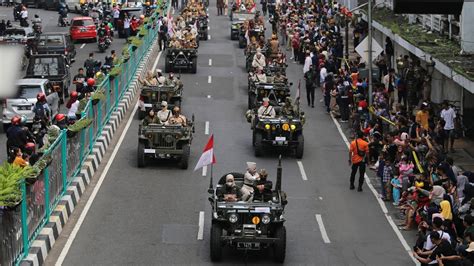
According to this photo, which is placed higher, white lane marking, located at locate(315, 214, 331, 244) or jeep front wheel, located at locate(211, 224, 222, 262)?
jeep front wheel, located at locate(211, 224, 222, 262)

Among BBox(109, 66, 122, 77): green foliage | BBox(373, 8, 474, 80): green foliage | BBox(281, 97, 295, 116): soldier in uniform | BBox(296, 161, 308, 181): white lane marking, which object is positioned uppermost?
BBox(373, 8, 474, 80): green foliage

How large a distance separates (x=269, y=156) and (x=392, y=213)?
6679 mm

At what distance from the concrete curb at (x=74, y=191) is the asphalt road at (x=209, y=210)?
1.33 ft

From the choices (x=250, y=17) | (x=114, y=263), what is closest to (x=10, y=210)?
(x=114, y=263)

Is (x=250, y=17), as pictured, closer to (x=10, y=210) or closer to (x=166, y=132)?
(x=166, y=132)

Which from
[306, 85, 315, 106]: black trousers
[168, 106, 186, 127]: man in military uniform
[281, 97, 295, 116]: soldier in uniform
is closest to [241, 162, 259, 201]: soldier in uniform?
[168, 106, 186, 127]: man in military uniform

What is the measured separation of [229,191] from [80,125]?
557 cm

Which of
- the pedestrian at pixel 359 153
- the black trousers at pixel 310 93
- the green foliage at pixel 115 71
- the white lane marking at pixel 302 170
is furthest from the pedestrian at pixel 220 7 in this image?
the pedestrian at pixel 359 153

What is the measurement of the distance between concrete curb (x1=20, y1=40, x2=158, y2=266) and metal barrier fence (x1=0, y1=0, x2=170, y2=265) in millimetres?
129

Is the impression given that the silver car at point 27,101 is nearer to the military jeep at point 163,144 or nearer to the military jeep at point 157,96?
the military jeep at point 157,96

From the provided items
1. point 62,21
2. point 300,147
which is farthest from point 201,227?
point 62,21

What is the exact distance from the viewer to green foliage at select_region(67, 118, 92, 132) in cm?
2079

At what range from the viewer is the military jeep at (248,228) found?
52.6ft

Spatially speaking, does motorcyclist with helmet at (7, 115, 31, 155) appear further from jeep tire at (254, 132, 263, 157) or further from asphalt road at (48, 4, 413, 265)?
jeep tire at (254, 132, 263, 157)
